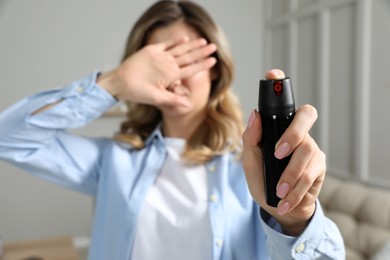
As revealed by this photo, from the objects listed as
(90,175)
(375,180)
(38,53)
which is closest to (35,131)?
(90,175)

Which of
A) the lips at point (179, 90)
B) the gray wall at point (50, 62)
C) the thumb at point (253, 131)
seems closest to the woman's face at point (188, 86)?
the lips at point (179, 90)

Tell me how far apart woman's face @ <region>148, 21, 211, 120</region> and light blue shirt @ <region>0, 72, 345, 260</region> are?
0.10 metres

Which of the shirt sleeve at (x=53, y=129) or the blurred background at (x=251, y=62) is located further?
the blurred background at (x=251, y=62)

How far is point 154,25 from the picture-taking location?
0.88 m

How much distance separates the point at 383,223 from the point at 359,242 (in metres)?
0.11

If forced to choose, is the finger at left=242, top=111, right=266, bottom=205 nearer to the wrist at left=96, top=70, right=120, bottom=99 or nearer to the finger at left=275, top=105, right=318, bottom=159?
the finger at left=275, top=105, right=318, bottom=159

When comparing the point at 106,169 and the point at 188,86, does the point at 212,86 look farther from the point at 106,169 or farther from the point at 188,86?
the point at 106,169

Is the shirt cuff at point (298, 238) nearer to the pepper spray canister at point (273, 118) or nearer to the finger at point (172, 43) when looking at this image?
the pepper spray canister at point (273, 118)

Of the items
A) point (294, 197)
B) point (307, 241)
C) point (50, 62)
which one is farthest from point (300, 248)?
point (50, 62)

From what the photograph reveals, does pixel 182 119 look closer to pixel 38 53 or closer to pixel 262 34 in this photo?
pixel 38 53

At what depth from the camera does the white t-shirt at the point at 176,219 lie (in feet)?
2.42

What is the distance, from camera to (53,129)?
0.82m

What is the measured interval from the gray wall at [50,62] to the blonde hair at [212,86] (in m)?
1.56

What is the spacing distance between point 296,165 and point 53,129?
562 mm
